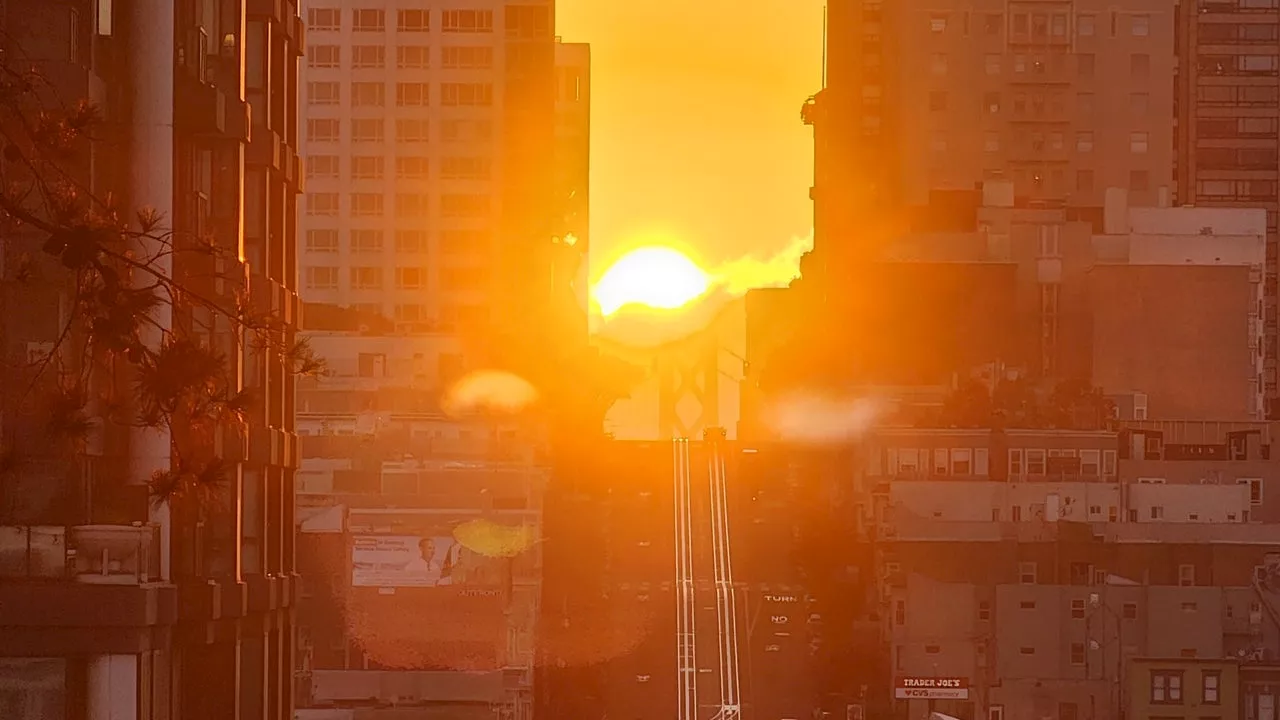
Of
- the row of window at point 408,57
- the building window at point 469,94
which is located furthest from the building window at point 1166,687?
the row of window at point 408,57

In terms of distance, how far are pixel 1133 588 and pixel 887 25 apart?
49157mm

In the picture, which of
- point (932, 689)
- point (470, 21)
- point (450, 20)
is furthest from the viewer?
point (450, 20)

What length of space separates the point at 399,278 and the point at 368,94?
12.1 m

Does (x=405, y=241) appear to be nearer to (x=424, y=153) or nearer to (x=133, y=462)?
(x=424, y=153)

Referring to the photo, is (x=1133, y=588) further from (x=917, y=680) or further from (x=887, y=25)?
(x=887, y=25)

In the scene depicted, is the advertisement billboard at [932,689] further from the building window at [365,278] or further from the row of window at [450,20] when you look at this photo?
the row of window at [450,20]

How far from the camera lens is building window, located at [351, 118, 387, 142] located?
16850 cm

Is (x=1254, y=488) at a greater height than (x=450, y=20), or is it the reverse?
(x=450, y=20)

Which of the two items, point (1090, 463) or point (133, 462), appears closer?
point (133, 462)

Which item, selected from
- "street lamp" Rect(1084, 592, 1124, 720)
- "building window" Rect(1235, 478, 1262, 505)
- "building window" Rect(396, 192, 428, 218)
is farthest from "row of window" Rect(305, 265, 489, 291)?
"street lamp" Rect(1084, 592, 1124, 720)

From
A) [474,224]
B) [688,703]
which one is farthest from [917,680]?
[474,224]

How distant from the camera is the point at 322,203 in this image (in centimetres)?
16725

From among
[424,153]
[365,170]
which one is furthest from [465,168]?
[365,170]

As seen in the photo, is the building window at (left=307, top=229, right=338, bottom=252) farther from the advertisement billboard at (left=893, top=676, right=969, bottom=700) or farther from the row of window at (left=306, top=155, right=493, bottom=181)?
the advertisement billboard at (left=893, top=676, right=969, bottom=700)
